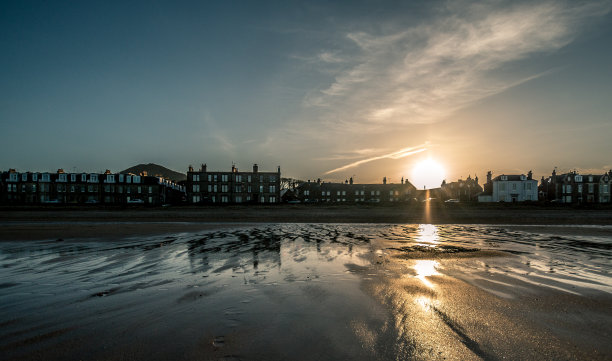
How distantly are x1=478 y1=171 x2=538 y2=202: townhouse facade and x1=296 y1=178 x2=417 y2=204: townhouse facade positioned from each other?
25303 mm

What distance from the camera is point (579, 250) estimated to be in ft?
45.0

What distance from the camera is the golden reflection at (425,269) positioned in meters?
8.23

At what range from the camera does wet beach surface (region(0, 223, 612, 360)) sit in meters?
4.24

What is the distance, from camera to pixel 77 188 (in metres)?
82.8

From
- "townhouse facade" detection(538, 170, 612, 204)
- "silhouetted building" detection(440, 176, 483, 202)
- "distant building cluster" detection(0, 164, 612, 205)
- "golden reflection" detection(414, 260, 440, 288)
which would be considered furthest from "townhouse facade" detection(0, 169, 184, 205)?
"townhouse facade" detection(538, 170, 612, 204)

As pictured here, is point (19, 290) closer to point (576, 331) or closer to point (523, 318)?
Result: point (523, 318)

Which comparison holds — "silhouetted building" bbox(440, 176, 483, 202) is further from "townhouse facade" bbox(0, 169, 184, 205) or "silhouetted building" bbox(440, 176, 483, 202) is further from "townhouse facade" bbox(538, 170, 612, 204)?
"townhouse facade" bbox(0, 169, 184, 205)

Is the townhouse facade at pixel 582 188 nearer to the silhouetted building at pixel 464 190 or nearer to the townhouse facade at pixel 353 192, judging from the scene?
the silhouetted building at pixel 464 190

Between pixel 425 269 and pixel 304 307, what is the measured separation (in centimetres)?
517

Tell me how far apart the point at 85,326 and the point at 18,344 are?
0.80 metres

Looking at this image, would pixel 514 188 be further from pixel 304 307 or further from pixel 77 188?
pixel 77 188

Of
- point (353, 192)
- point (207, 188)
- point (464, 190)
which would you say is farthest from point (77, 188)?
point (464, 190)

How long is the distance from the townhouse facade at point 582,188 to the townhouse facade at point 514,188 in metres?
6.98

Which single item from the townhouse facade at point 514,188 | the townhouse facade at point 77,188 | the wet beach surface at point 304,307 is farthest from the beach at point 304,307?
the townhouse facade at point 514,188
